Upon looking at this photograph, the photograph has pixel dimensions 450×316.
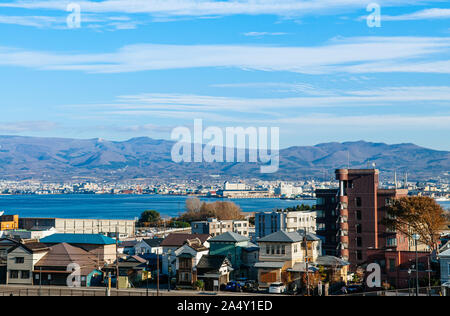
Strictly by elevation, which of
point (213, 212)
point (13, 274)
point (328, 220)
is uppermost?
point (213, 212)

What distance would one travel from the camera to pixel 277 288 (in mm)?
15305

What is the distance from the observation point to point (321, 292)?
569 inches

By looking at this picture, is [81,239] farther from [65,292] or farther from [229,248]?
[229,248]

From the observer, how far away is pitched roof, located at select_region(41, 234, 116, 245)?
18156 millimetres

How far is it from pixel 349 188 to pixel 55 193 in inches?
6453

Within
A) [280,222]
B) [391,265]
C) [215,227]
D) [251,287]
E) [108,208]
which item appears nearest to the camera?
[251,287]

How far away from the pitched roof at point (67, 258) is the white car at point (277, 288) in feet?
17.6

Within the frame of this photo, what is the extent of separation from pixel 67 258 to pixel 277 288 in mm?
6377

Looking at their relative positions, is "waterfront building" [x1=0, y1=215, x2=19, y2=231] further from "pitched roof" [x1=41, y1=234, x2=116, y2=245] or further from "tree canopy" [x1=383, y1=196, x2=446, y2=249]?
"tree canopy" [x1=383, y1=196, x2=446, y2=249]

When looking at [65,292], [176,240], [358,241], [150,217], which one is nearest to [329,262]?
[358,241]

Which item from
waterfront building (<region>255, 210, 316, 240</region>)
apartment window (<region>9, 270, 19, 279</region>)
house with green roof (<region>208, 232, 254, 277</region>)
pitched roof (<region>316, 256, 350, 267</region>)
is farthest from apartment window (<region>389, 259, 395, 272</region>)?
waterfront building (<region>255, 210, 316, 240</region>)
